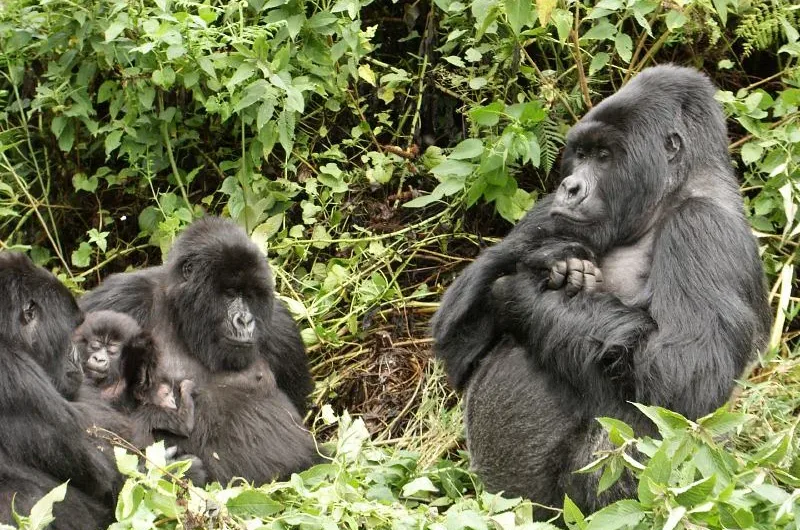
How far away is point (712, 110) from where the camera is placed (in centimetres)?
462

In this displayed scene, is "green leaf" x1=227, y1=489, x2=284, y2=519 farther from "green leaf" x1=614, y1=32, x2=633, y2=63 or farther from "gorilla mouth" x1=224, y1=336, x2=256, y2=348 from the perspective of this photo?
"green leaf" x1=614, y1=32, x2=633, y2=63

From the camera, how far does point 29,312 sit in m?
4.12

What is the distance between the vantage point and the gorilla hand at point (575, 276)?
440 centimetres

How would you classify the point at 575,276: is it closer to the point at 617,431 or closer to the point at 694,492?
the point at 617,431

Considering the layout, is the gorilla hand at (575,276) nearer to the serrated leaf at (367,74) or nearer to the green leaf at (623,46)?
the green leaf at (623,46)

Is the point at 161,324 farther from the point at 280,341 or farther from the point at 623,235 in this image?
the point at 623,235

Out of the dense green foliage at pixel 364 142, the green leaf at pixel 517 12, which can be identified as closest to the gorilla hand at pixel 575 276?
the dense green foliage at pixel 364 142

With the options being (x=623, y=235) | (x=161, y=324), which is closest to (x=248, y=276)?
(x=161, y=324)

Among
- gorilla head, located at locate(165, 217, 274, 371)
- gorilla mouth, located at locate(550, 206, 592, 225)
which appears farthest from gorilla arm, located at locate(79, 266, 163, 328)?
gorilla mouth, located at locate(550, 206, 592, 225)

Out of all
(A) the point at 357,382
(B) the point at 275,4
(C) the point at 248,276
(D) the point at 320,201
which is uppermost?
(B) the point at 275,4

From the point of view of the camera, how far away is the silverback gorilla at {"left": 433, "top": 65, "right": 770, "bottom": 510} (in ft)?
13.6

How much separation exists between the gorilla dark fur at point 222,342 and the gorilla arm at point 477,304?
64 cm

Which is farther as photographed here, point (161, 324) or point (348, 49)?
point (348, 49)

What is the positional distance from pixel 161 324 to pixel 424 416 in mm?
1264
